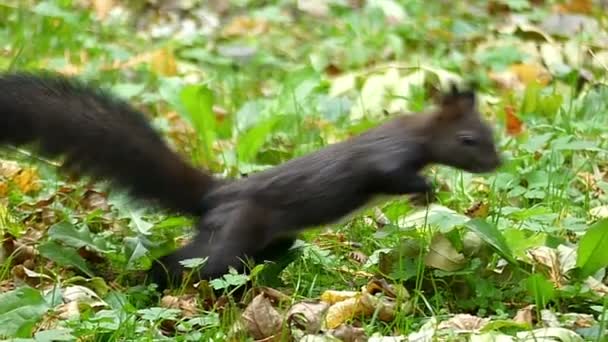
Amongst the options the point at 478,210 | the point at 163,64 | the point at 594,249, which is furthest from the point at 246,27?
the point at 594,249

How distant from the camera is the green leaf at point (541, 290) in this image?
11.5 feet

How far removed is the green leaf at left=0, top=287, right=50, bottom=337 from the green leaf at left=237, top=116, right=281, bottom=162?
1.81 metres

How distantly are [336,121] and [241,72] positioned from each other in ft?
4.36

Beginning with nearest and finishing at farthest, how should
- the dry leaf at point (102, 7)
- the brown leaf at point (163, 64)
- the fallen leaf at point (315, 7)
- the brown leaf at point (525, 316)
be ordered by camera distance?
1. the brown leaf at point (525, 316)
2. the brown leaf at point (163, 64)
3. the dry leaf at point (102, 7)
4. the fallen leaf at point (315, 7)

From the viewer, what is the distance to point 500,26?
26.2ft

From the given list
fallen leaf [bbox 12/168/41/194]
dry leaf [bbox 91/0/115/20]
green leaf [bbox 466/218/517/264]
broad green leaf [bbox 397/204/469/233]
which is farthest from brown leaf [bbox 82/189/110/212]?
dry leaf [bbox 91/0/115/20]

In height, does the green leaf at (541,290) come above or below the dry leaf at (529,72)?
above

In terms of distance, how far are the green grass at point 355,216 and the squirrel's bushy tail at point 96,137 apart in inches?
4.5

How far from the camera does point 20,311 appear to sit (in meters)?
3.32

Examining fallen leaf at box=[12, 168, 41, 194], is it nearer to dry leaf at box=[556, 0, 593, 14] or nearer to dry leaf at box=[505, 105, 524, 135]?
dry leaf at box=[505, 105, 524, 135]

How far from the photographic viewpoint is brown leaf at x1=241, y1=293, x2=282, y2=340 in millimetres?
3303

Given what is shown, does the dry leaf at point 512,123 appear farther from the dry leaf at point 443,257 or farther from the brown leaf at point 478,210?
the dry leaf at point 443,257

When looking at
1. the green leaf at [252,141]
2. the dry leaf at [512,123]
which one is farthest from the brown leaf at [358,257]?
the dry leaf at [512,123]

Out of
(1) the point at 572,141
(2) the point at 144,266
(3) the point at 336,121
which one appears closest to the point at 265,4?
(3) the point at 336,121
